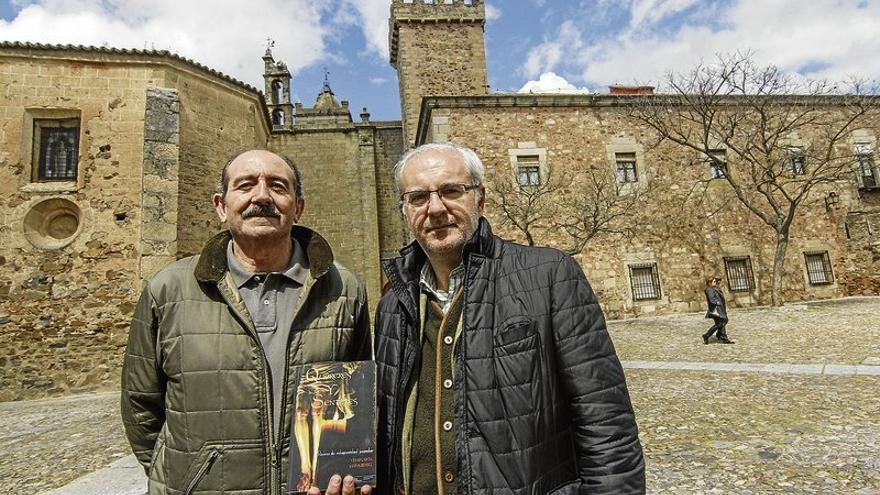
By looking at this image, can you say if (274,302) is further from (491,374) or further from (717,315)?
(717,315)

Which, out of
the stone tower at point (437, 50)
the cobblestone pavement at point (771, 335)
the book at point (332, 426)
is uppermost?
the stone tower at point (437, 50)

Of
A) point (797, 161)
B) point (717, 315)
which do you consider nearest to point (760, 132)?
point (797, 161)

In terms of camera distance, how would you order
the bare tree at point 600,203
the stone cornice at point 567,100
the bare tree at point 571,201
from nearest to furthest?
the bare tree at point 571,201
the bare tree at point 600,203
the stone cornice at point 567,100

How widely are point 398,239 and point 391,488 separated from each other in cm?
1801

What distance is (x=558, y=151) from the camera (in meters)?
14.3

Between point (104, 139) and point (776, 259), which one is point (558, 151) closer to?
point (776, 259)

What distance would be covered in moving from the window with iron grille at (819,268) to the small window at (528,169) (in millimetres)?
9914

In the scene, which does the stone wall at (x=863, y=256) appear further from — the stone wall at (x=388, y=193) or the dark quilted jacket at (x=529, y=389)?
the dark quilted jacket at (x=529, y=389)

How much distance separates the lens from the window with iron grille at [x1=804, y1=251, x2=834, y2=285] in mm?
14680

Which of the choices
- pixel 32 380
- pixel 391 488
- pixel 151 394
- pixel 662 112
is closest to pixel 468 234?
pixel 391 488

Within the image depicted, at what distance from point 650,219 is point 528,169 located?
4459 mm

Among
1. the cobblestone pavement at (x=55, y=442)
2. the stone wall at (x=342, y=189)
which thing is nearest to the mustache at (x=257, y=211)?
the cobblestone pavement at (x=55, y=442)

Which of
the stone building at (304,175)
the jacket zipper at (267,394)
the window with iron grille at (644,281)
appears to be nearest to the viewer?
the jacket zipper at (267,394)

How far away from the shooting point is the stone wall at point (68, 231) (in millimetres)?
8414
